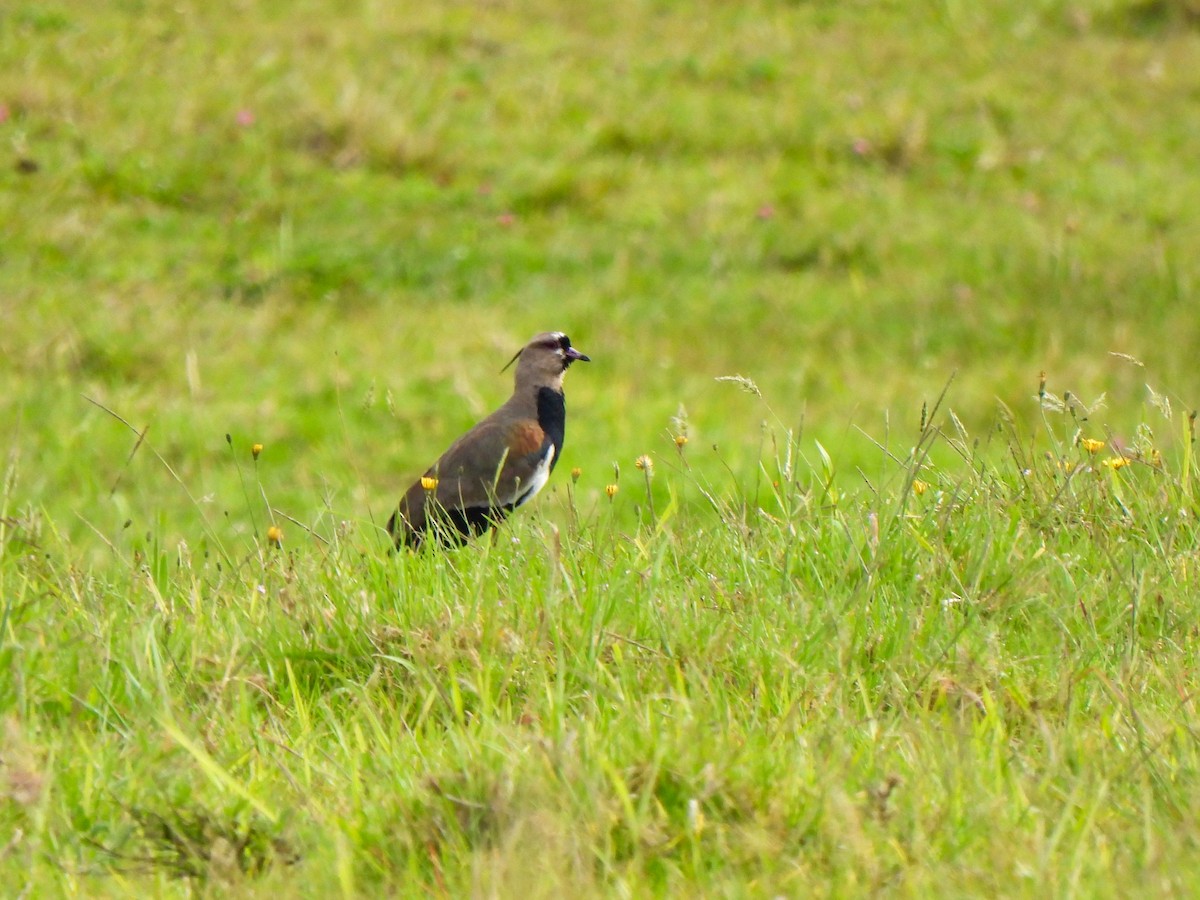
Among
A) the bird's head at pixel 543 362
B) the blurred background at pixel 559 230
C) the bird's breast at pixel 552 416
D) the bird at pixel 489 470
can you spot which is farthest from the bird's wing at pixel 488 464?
the blurred background at pixel 559 230

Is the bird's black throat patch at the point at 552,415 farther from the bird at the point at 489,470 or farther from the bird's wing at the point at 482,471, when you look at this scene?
the bird's wing at the point at 482,471

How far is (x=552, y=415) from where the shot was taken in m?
5.54

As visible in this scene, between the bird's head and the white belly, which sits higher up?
the bird's head

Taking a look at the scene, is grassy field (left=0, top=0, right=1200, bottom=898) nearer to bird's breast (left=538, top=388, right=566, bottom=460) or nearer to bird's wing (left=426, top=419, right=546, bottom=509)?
bird's wing (left=426, top=419, right=546, bottom=509)

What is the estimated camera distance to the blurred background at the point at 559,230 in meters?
8.67

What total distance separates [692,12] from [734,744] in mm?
12926

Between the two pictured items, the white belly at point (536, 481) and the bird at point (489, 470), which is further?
the white belly at point (536, 481)

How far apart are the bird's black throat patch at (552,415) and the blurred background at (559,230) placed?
2035mm

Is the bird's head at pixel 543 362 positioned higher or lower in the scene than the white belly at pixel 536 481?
higher

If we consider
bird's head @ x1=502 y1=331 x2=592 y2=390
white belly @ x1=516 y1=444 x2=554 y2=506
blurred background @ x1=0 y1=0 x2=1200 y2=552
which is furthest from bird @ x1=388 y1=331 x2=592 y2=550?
blurred background @ x1=0 y1=0 x2=1200 y2=552

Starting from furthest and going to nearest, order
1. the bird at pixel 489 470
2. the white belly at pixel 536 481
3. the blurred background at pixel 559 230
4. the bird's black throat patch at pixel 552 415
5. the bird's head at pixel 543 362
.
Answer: the blurred background at pixel 559 230 → the bird's head at pixel 543 362 → the bird's black throat patch at pixel 552 415 → the white belly at pixel 536 481 → the bird at pixel 489 470

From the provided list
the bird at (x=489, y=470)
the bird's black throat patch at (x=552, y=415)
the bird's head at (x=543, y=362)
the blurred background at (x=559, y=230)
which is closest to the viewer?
the bird at (x=489, y=470)

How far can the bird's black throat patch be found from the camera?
5.45 meters

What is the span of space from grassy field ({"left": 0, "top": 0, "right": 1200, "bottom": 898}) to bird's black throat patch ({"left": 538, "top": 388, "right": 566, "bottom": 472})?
344 millimetres
